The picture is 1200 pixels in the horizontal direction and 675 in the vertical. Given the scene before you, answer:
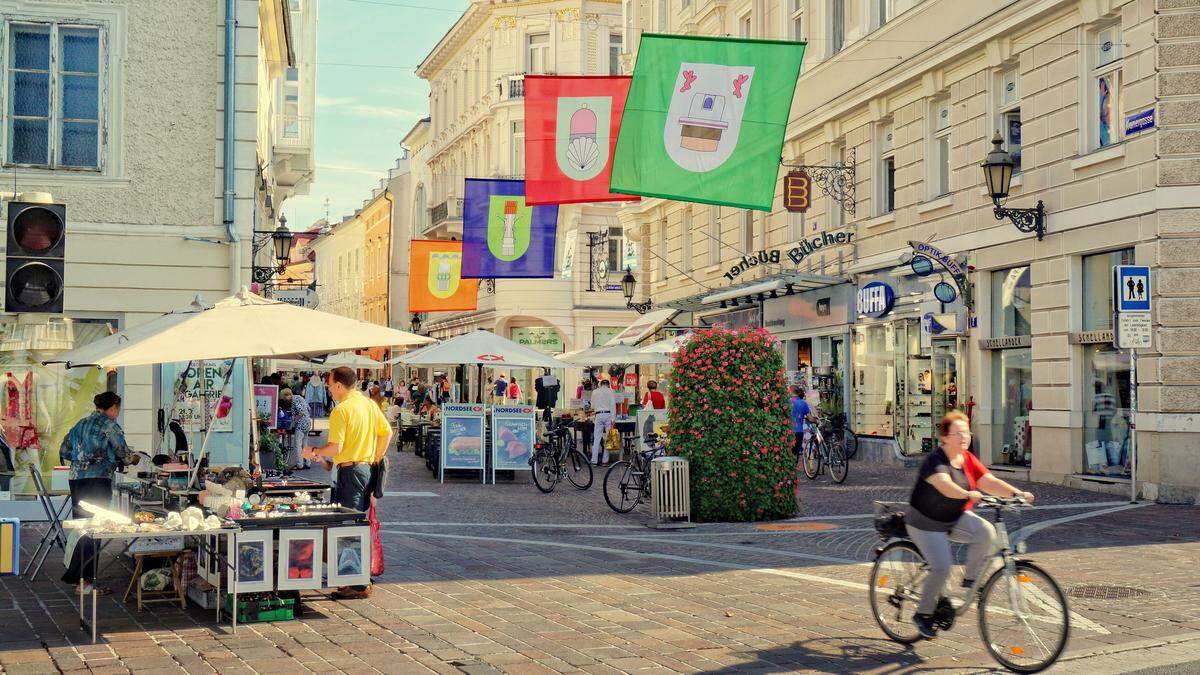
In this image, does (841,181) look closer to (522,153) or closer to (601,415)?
(601,415)

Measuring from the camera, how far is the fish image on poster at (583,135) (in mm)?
18734

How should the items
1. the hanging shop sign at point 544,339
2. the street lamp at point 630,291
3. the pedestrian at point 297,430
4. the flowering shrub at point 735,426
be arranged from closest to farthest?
1. the flowering shrub at point 735,426
2. the pedestrian at point 297,430
3. the street lamp at point 630,291
4. the hanging shop sign at point 544,339

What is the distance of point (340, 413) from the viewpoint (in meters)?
10.4

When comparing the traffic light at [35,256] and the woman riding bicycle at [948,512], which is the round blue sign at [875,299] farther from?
the traffic light at [35,256]

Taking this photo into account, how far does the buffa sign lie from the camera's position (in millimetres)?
27734

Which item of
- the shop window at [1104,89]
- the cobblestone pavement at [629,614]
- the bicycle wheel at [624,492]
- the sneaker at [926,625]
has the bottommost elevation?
the cobblestone pavement at [629,614]

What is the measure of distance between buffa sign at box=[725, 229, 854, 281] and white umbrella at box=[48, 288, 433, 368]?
715 inches

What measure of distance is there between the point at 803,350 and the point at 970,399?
881 centimetres

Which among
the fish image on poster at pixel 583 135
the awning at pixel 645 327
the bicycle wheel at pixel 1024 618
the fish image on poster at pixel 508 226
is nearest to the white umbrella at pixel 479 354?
the fish image on poster at pixel 508 226

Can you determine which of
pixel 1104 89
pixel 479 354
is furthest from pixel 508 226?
pixel 1104 89

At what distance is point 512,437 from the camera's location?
2309cm

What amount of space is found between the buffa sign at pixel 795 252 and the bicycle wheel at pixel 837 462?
6.72 meters

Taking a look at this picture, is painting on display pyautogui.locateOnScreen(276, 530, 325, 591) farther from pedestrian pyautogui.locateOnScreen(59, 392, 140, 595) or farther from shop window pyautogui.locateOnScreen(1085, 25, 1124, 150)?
shop window pyautogui.locateOnScreen(1085, 25, 1124, 150)

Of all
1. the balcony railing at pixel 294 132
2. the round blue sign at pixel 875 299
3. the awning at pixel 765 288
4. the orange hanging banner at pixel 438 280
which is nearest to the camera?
the round blue sign at pixel 875 299
